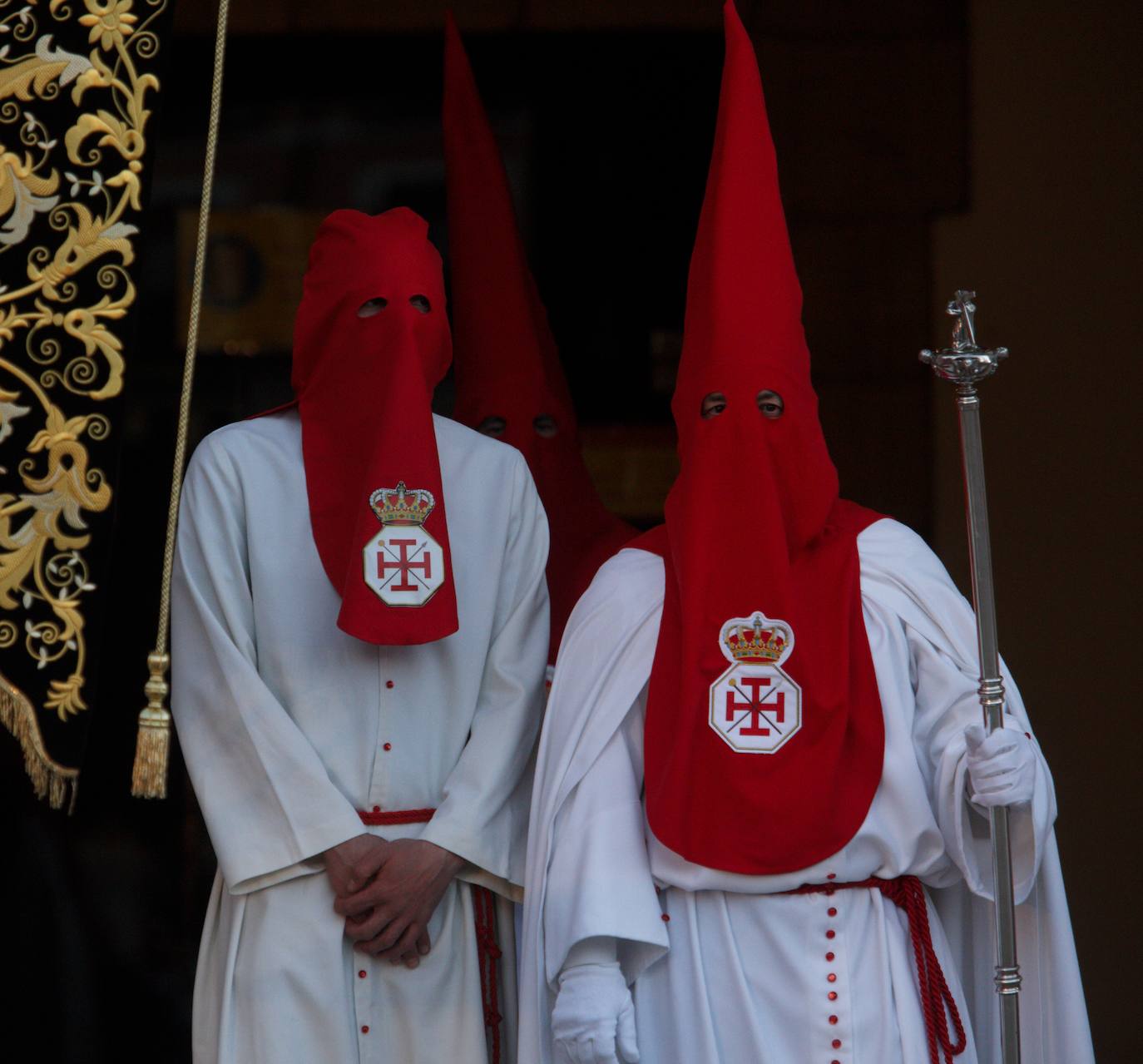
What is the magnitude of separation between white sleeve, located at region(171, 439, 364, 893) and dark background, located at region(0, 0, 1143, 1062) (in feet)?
5.89

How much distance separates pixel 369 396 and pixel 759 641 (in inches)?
35.8

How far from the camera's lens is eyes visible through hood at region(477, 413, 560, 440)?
4.44 m

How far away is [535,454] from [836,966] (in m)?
1.58

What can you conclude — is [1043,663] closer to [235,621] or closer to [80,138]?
[235,621]

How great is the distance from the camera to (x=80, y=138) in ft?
11.8

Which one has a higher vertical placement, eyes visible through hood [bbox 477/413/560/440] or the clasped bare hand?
eyes visible through hood [bbox 477/413/560/440]

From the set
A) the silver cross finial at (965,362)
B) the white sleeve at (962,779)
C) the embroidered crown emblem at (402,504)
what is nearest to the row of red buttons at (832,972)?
the white sleeve at (962,779)

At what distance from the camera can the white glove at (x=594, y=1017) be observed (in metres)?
3.17

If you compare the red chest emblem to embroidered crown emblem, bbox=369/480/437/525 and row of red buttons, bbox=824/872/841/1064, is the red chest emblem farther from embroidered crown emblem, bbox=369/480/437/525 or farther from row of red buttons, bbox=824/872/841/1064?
embroidered crown emblem, bbox=369/480/437/525

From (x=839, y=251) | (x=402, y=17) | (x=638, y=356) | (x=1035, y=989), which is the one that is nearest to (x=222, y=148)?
(x=402, y=17)

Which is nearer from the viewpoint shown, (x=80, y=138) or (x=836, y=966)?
(x=836, y=966)

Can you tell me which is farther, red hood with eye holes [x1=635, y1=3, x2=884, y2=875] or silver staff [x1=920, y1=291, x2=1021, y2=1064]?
red hood with eye holes [x1=635, y1=3, x2=884, y2=875]

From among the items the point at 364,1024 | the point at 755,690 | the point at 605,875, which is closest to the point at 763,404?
the point at 755,690

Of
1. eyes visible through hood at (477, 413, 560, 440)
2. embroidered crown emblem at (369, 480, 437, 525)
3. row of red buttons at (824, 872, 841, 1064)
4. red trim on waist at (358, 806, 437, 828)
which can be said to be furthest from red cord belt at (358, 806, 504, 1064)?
eyes visible through hood at (477, 413, 560, 440)
